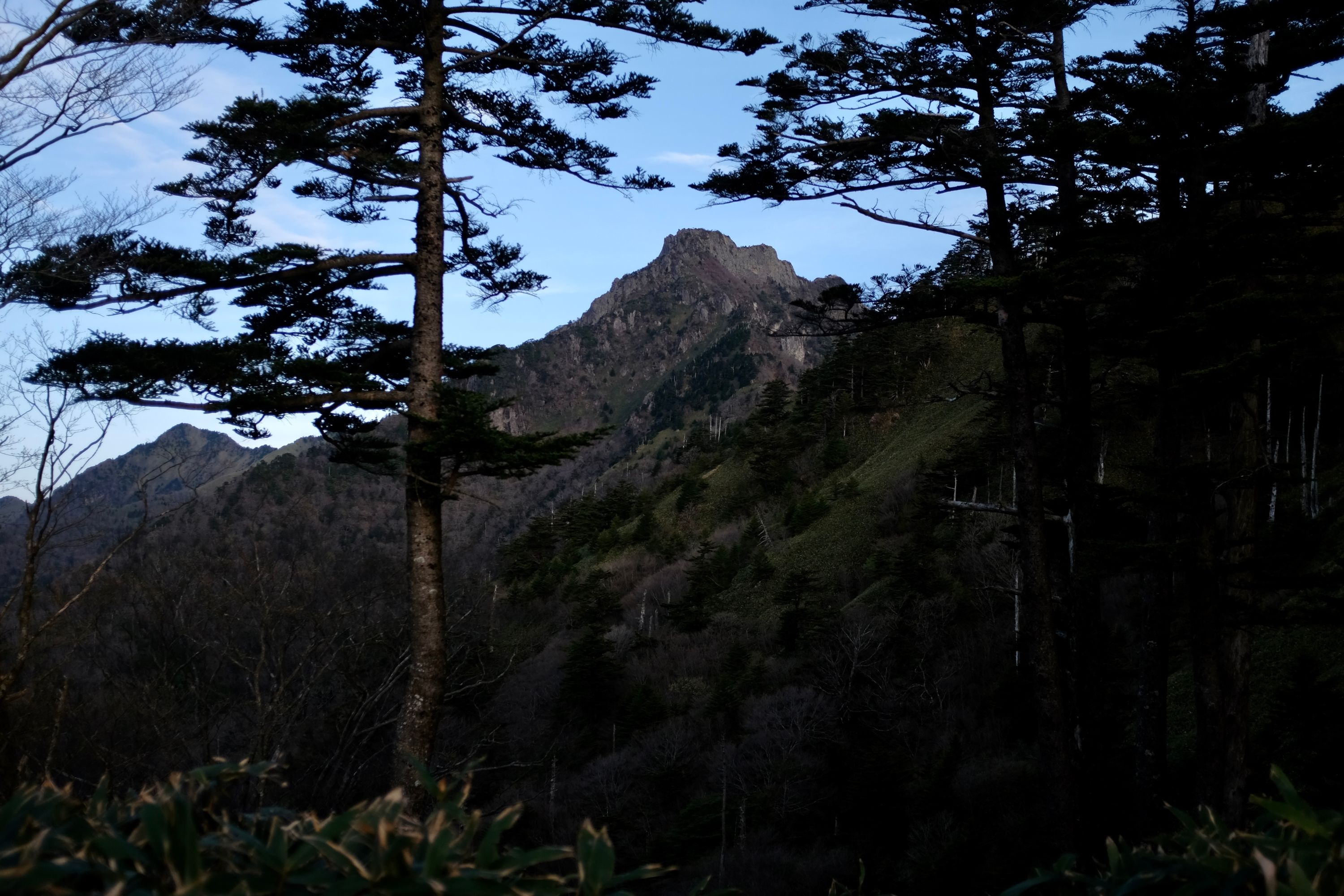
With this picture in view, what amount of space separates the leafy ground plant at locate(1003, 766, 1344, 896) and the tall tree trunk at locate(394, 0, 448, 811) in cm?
582

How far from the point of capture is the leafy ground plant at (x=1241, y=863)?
114 cm

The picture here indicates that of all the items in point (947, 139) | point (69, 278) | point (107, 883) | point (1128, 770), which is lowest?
point (1128, 770)

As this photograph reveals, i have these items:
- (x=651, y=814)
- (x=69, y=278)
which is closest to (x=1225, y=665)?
(x=69, y=278)

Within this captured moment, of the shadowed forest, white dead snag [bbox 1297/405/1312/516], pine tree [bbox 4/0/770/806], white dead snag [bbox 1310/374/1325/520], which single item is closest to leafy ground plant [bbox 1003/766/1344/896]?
the shadowed forest

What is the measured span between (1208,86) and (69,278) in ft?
35.0

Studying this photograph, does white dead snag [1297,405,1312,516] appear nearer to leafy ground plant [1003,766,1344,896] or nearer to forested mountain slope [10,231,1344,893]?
forested mountain slope [10,231,1344,893]

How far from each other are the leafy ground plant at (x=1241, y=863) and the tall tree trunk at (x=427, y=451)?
5.82m

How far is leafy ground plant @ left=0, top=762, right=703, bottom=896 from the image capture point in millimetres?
1065

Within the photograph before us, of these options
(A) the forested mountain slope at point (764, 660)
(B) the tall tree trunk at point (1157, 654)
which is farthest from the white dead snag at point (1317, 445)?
(B) the tall tree trunk at point (1157, 654)

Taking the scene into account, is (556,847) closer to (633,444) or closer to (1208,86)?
(1208,86)

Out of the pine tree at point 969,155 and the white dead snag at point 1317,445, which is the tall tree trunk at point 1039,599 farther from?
the white dead snag at point 1317,445

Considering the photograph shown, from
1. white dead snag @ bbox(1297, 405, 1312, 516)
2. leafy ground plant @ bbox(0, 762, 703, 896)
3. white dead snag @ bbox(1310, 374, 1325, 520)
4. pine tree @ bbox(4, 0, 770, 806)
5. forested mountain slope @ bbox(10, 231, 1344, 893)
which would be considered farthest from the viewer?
white dead snag @ bbox(1297, 405, 1312, 516)

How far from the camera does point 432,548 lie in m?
7.29

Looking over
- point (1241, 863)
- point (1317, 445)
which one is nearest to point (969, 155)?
point (1241, 863)
